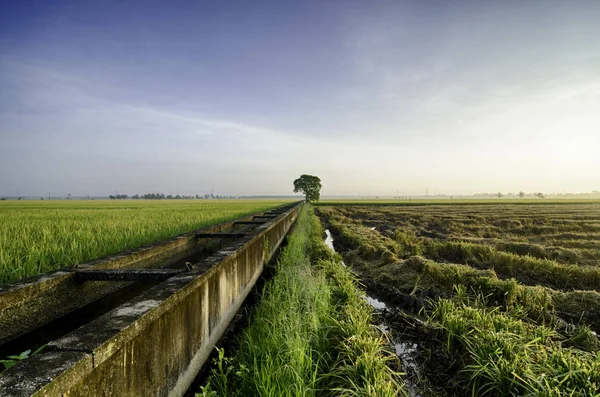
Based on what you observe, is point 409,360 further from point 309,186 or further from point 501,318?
point 309,186

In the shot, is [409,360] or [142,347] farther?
[409,360]

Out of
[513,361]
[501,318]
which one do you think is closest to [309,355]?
[513,361]

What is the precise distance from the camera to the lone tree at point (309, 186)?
8812cm

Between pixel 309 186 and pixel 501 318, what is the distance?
84.4 meters

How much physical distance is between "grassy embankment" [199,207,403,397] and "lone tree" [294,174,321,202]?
82082 mm

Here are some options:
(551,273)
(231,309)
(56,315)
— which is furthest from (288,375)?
(551,273)

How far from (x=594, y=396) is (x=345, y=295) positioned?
11.5 feet

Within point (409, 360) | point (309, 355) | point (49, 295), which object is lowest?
point (409, 360)

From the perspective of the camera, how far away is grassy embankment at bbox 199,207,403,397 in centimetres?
298

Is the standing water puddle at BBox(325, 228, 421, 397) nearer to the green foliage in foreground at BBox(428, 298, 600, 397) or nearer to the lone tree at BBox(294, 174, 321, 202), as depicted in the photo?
the green foliage in foreground at BBox(428, 298, 600, 397)

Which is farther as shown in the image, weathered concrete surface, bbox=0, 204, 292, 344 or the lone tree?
the lone tree

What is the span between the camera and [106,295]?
15.1 ft

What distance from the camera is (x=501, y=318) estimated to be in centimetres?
453

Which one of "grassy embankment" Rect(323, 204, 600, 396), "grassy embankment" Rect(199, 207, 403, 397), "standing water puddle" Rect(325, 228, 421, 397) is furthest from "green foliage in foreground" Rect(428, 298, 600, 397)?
"grassy embankment" Rect(199, 207, 403, 397)
